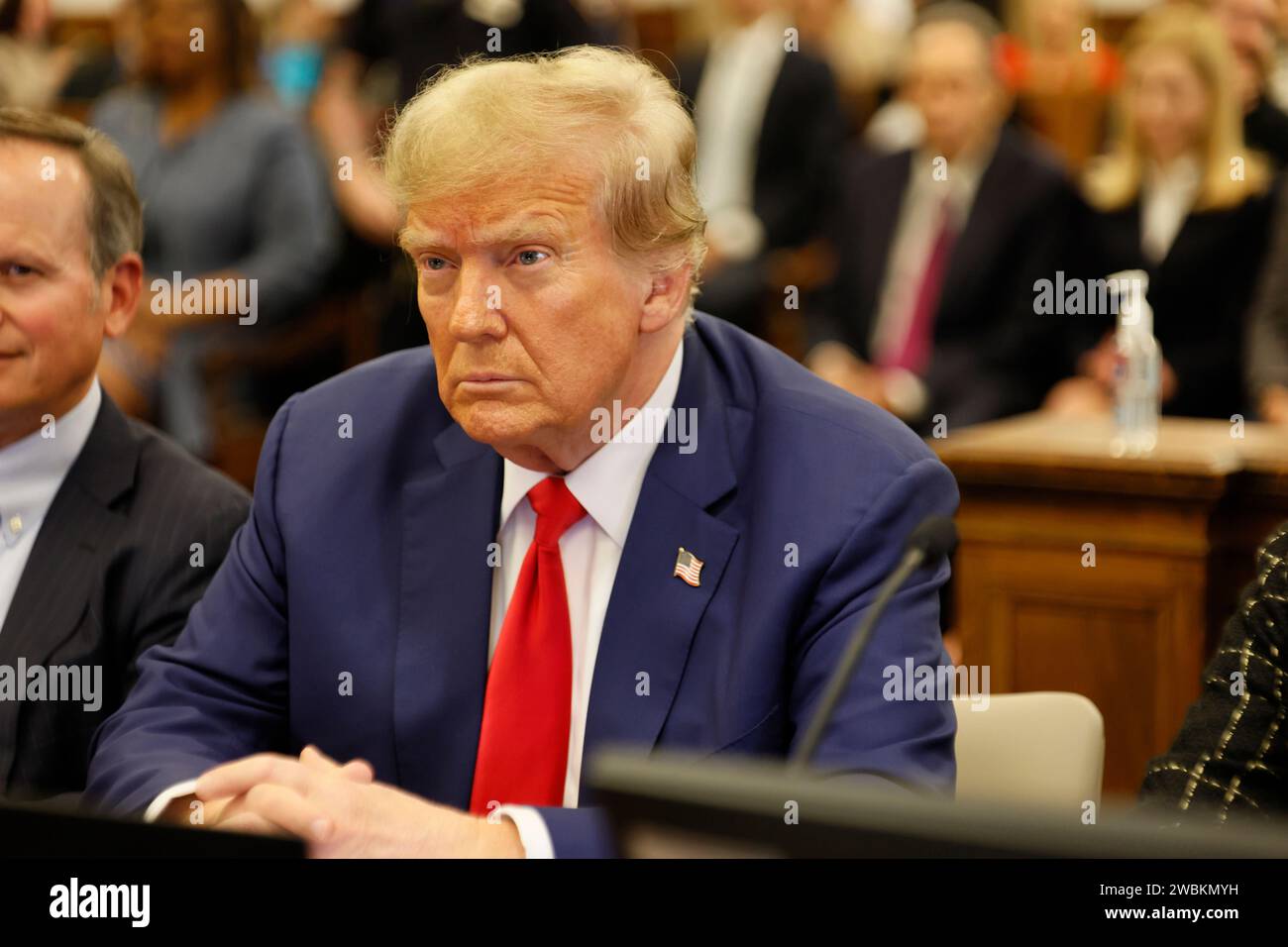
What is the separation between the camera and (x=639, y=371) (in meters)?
1.88

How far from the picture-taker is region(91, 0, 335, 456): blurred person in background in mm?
4613

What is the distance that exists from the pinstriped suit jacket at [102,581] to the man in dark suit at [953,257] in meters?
2.66

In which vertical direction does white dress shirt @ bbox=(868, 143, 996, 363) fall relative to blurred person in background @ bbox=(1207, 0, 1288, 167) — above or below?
below

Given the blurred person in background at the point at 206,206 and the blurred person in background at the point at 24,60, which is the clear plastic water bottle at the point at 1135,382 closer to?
the blurred person in background at the point at 206,206

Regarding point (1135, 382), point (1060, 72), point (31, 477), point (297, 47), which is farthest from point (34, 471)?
point (1060, 72)

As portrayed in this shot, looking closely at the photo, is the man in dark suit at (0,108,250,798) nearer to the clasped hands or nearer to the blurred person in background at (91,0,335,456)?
the clasped hands

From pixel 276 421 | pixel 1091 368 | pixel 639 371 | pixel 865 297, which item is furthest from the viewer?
pixel 865 297

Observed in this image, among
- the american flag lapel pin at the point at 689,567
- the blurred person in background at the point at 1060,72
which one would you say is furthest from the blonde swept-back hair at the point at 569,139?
the blurred person in background at the point at 1060,72

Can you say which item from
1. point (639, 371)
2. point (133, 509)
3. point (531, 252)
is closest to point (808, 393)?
point (639, 371)

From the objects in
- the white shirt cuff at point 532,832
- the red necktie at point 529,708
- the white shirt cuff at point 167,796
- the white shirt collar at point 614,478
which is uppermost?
the white shirt collar at point 614,478

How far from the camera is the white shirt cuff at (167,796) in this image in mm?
1645

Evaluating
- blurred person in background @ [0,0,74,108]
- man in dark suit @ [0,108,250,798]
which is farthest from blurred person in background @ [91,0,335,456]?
man in dark suit @ [0,108,250,798]

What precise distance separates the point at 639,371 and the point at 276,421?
464 mm
